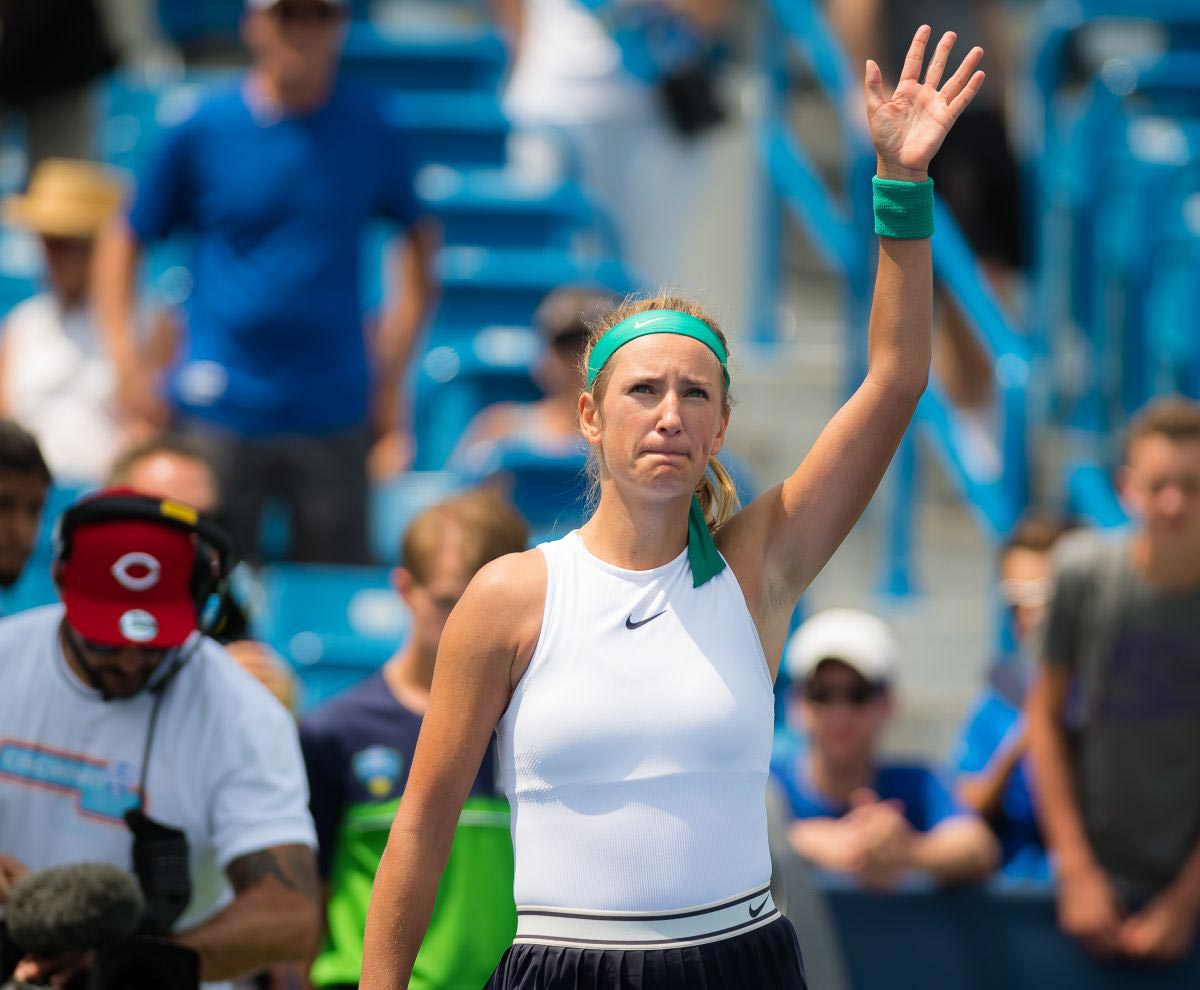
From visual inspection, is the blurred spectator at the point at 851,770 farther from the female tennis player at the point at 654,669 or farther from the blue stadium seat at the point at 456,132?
the blue stadium seat at the point at 456,132

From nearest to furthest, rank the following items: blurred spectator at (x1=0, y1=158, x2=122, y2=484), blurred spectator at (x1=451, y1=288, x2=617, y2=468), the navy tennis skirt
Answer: the navy tennis skirt, blurred spectator at (x1=451, y1=288, x2=617, y2=468), blurred spectator at (x1=0, y1=158, x2=122, y2=484)

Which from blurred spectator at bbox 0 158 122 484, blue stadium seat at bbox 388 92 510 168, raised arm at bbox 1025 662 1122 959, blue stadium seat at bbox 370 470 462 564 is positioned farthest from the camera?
blue stadium seat at bbox 388 92 510 168

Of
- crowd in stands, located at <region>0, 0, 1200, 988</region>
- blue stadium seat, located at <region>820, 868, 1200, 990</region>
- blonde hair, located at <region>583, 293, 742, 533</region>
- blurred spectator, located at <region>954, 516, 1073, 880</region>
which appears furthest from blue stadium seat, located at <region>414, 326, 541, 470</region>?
blonde hair, located at <region>583, 293, 742, 533</region>

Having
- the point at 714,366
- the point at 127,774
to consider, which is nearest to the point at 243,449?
the point at 127,774

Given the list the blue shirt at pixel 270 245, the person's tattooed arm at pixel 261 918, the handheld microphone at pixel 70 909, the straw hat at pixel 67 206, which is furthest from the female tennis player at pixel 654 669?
the straw hat at pixel 67 206

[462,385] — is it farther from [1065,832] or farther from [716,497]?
[716,497]

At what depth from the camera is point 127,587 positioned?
3.03 metres

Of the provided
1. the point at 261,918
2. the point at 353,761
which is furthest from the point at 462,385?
the point at 261,918

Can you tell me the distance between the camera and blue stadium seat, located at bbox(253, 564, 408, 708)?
552 cm

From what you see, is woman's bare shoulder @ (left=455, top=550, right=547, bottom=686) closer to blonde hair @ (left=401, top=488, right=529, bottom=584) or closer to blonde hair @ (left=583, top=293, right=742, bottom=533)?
blonde hair @ (left=583, top=293, right=742, bottom=533)

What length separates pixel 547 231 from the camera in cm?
805

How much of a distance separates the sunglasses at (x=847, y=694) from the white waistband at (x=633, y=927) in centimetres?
231

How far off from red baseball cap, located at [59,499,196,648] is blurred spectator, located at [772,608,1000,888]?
2030 millimetres

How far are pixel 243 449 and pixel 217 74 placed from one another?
12.8 feet
